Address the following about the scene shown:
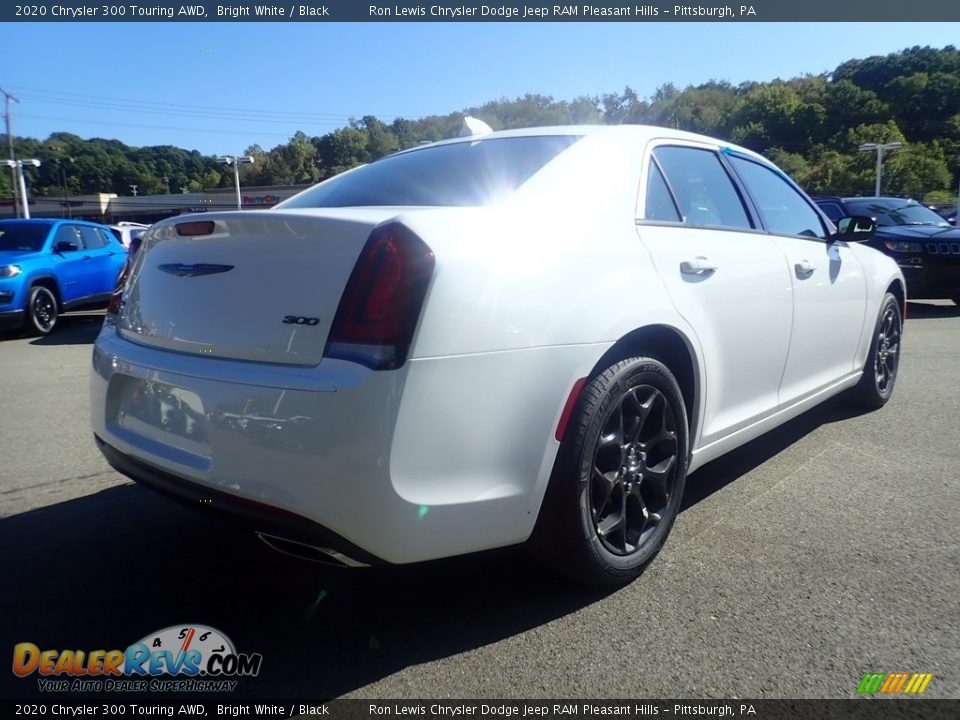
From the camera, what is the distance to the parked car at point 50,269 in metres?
8.88

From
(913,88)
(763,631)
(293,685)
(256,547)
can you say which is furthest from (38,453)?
(913,88)

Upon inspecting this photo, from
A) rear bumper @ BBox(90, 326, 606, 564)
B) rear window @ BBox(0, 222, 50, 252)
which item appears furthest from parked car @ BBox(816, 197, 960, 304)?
rear window @ BBox(0, 222, 50, 252)

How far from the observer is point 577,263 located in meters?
2.17

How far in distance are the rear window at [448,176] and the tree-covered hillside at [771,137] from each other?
29680 millimetres

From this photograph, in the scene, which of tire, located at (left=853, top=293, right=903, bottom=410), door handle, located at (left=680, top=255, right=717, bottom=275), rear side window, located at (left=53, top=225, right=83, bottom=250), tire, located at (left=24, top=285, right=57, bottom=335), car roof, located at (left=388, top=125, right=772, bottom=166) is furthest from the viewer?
rear side window, located at (left=53, top=225, right=83, bottom=250)

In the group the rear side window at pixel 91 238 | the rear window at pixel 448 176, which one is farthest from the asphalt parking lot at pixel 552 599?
the rear side window at pixel 91 238

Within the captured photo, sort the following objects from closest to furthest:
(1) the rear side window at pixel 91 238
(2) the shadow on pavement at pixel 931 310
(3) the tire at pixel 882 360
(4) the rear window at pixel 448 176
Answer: (4) the rear window at pixel 448 176, (3) the tire at pixel 882 360, (2) the shadow on pavement at pixel 931 310, (1) the rear side window at pixel 91 238

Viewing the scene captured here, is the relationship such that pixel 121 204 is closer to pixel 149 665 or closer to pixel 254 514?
pixel 149 665

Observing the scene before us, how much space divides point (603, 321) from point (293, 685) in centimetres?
136

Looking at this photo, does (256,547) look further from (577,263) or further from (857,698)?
(857,698)

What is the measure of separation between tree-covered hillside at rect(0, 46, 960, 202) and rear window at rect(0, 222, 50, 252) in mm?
22777

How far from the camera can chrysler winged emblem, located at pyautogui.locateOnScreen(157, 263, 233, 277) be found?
7.03 feet

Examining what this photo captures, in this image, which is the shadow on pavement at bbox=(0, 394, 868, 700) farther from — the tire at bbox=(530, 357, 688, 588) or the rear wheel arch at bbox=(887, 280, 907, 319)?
the rear wheel arch at bbox=(887, 280, 907, 319)

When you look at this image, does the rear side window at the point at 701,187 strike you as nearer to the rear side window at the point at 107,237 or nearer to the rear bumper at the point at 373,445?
the rear bumper at the point at 373,445
